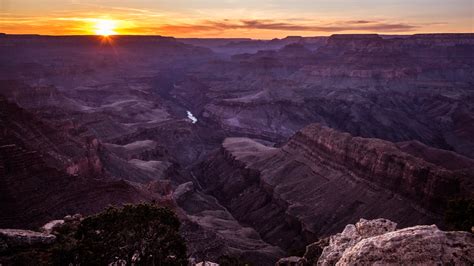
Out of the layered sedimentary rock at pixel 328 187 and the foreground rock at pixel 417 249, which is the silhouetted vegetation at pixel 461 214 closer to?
the layered sedimentary rock at pixel 328 187

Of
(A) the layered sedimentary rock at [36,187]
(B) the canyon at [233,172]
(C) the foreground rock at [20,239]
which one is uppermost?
(C) the foreground rock at [20,239]

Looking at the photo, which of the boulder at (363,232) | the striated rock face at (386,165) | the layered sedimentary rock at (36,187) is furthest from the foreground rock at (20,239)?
the striated rock face at (386,165)

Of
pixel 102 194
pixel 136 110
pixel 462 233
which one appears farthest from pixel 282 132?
pixel 462 233

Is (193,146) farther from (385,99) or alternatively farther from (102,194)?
(385,99)

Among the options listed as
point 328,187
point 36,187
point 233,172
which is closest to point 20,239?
point 36,187

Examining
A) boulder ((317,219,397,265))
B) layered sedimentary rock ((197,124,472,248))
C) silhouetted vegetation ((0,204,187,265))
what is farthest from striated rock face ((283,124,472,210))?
silhouetted vegetation ((0,204,187,265))

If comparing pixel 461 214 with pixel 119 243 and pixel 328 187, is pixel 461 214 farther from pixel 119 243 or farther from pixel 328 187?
pixel 328 187

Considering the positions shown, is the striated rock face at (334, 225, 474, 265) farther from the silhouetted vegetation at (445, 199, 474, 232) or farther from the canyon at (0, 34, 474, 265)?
the canyon at (0, 34, 474, 265)
